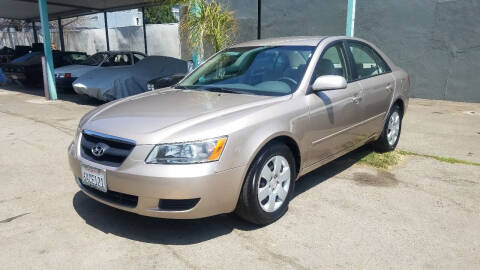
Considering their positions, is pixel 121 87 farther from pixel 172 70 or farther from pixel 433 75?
pixel 433 75

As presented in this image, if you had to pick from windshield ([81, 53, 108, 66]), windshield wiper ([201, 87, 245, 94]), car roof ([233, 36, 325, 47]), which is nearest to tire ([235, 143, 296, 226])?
windshield wiper ([201, 87, 245, 94])

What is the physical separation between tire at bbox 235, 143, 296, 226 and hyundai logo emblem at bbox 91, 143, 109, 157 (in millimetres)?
1124

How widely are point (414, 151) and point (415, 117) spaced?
105 inches

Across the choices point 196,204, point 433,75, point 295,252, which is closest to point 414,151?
point 295,252

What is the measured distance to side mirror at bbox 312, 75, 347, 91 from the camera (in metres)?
3.68

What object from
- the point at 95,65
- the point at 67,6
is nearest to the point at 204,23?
the point at 95,65

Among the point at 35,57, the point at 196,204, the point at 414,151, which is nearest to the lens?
the point at 196,204

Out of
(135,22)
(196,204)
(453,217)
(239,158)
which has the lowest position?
(453,217)

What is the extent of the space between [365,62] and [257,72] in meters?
1.65

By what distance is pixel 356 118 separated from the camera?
447 cm

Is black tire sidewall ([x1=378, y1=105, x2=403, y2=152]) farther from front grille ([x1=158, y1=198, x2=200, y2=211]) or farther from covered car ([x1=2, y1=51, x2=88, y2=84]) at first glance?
covered car ([x1=2, y1=51, x2=88, y2=84])

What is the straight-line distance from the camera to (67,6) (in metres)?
17.6

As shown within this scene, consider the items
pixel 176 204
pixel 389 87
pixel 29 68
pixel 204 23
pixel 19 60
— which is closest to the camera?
pixel 176 204

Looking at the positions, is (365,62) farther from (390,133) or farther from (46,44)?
(46,44)
